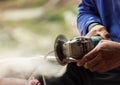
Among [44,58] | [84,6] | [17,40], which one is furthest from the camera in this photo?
[17,40]

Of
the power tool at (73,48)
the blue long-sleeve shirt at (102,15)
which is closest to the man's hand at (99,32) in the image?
the blue long-sleeve shirt at (102,15)

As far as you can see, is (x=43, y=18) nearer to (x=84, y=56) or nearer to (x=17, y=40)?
(x=17, y=40)

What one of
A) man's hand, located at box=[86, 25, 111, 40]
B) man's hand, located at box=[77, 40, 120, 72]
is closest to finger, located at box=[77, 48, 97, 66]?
man's hand, located at box=[77, 40, 120, 72]

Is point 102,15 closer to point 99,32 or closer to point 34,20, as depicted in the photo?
point 99,32

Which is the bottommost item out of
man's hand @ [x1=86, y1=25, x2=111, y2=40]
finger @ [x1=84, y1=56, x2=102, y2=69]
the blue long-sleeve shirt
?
finger @ [x1=84, y1=56, x2=102, y2=69]

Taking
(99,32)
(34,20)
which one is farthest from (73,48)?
(34,20)

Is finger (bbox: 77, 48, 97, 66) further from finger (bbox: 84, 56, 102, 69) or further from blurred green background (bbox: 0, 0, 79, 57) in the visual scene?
blurred green background (bbox: 0, 0, 79, 57)

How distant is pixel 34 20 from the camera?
1.83 meters

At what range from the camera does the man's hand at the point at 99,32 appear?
3.43 ft

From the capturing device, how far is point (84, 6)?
1.25m

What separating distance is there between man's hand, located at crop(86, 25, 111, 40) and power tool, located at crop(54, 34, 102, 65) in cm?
14

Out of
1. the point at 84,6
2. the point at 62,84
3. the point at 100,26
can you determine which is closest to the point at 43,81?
the point at 62,84

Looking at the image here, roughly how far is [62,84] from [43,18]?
923mm

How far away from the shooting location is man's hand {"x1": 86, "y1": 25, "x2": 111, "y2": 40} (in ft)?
3.43
